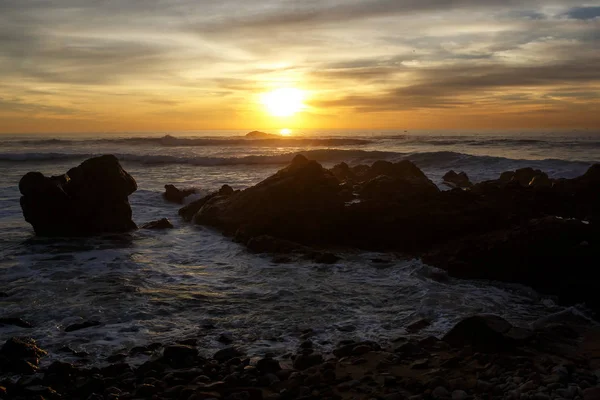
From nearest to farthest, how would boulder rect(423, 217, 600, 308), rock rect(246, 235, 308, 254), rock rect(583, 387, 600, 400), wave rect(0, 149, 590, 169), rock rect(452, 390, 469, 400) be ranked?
1. rock rect(583, 387, 600, 400)
2. rock rect(452, 390, 469, 400)
3. boulder rect(423, 217, 600, 308)
4. rock rect(246, 235, 308, 254)
5. wave rect(0, 149, 590, 169)

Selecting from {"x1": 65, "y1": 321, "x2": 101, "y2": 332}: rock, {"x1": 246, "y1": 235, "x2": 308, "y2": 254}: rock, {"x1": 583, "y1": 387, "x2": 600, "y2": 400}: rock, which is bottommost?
{"x1": 65, "y1": 321, "x2": 101, "y2": 332}: rock

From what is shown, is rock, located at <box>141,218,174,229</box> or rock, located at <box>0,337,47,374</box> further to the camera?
rock, located at <box>141,218,174,229</box>

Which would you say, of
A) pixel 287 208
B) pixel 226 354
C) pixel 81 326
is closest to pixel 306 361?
pixel 226 354

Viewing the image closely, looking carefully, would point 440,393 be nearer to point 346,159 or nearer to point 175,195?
point 175,195

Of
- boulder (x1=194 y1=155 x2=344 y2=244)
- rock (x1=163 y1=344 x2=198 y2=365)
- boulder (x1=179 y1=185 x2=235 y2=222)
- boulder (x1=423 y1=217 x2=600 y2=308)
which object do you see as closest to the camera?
rock (x1=163 y1=344 x2=198 y2=365)

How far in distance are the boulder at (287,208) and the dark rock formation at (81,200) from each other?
2225mm

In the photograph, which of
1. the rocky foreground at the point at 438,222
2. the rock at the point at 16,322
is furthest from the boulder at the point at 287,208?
the rock at the point at 16,322

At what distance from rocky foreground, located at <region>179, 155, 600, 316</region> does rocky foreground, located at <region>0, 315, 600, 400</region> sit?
8.13 ft

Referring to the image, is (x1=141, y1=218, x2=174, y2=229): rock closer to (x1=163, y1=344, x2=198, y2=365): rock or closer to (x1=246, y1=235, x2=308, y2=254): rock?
(x1=246, y1=235, x2=308, y2=254): rock

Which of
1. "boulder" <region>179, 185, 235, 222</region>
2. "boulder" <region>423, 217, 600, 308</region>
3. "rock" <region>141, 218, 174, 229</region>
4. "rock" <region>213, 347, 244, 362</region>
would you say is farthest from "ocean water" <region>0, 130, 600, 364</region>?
"boulder" <region>179, 185, 235, 222</region>

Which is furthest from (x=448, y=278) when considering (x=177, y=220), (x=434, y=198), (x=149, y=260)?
(x=177, y=220)

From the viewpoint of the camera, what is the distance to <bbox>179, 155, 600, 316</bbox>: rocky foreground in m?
8.49

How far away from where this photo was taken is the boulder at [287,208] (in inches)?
469

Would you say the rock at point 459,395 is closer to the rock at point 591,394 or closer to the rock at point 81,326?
the rock at point 591,394
